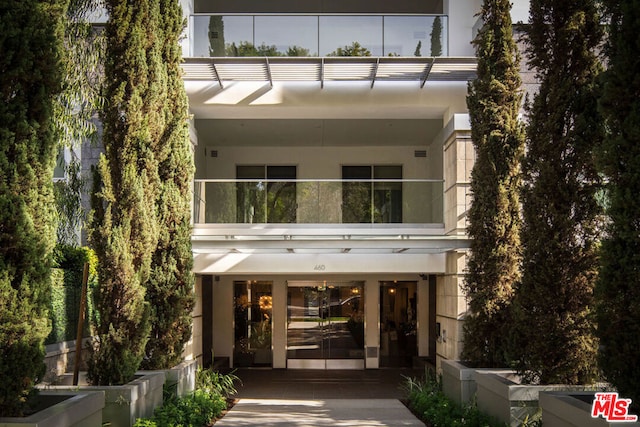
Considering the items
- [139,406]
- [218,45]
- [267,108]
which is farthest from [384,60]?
[139,406]

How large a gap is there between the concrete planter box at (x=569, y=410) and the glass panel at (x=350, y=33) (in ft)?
34.1

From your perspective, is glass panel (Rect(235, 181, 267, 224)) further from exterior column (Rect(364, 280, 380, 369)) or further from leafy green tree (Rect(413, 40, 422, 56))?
exterior column (Rect(364, 280, 380, 369))

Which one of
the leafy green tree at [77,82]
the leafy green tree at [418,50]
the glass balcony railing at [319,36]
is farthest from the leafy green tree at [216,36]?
the leafy green tree at [418,50]

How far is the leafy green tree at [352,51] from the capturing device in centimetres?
1612

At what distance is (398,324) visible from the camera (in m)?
21.3

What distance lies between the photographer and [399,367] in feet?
68.9

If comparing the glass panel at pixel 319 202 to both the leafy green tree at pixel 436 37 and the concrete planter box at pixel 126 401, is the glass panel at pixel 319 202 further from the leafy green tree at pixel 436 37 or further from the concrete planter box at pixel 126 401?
the concrete planter box at pixel 126 401

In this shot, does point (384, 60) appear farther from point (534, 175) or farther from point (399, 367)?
point (399, 367)

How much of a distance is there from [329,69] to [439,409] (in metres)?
7.78

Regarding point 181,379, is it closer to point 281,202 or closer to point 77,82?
point 281,202

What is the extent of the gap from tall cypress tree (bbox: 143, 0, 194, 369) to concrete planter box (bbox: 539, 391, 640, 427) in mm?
6911

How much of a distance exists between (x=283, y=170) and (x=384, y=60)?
6.90 meters

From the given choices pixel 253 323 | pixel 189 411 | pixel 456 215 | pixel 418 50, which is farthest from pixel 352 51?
pixel 253 323

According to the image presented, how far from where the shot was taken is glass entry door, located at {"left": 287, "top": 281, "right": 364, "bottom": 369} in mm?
21047
